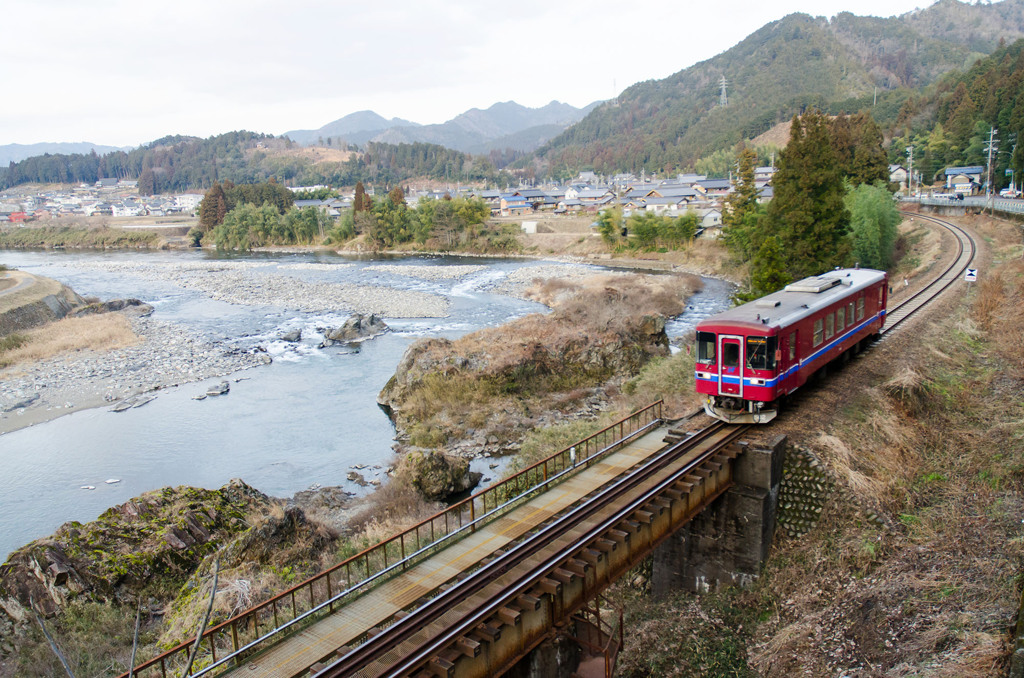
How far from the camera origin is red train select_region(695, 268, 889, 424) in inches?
490

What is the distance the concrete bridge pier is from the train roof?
2.35m

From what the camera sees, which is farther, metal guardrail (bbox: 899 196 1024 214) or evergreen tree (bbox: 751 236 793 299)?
metal guardrail (bbox: 899 196 1024 214)

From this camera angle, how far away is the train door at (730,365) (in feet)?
41.5

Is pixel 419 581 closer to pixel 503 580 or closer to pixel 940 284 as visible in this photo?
pixel 503 580

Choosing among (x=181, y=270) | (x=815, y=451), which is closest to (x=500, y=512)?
(x=815, y=451)

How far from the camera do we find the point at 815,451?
489 inches

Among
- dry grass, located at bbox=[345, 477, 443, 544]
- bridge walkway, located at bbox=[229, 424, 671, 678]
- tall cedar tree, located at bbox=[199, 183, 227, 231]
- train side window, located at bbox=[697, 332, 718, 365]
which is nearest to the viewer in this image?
bridge walkway, located at bbox=[229, 424, 671, 678]

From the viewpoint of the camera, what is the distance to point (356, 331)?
3609 cm

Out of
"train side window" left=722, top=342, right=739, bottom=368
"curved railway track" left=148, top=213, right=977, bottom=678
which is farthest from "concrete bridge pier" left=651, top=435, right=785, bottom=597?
"train side window" left=722, top=342, right=739, bottom=368

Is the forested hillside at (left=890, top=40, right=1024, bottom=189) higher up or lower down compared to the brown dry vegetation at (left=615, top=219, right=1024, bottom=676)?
higher up

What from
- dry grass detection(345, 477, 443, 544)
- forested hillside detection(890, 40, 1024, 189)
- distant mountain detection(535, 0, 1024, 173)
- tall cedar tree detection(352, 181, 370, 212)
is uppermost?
distant mountain detection(535, 0, 1024, 173)

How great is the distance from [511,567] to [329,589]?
8.15 ft

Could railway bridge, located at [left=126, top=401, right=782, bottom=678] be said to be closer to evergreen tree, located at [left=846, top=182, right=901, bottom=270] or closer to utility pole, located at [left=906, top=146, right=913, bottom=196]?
evergreen tree, located at [left=846, top=182, right=901, bottom=270]

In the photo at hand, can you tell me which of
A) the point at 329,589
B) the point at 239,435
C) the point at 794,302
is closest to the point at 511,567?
the point at 329,589
